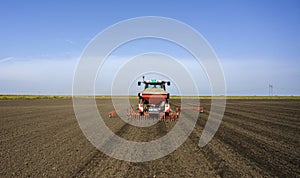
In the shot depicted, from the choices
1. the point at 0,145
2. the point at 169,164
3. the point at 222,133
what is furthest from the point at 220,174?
the point at 0,145

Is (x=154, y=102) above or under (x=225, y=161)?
above

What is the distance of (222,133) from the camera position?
11242 mm

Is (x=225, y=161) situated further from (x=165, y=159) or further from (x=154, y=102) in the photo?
(x=154, y=102)

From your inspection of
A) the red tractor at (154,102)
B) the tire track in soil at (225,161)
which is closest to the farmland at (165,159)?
the tire track in soil at (225,161)

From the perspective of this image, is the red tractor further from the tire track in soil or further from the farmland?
the tire track in soil

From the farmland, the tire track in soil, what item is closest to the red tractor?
the farmland

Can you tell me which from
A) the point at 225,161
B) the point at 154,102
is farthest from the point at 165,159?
the point at 154,102

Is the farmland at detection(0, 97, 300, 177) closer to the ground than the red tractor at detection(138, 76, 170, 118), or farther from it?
closer to the ground

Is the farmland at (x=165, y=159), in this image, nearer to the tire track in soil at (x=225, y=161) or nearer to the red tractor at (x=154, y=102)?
the tire track in soil at (x=225, y=161)

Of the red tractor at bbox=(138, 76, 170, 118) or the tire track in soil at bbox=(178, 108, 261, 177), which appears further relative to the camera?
the red tractor at bbox=(138, 76, 170, 118)

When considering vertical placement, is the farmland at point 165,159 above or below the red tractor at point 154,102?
below

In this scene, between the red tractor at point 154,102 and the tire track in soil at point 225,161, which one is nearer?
the tire track in soil at point 225,161

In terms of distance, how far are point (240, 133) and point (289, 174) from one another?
555cm

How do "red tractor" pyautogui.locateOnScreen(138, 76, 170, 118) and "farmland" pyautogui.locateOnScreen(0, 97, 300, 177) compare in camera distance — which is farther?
"red tractor" pyautogui.locateOnScreen(138, 76, 170, 118)
